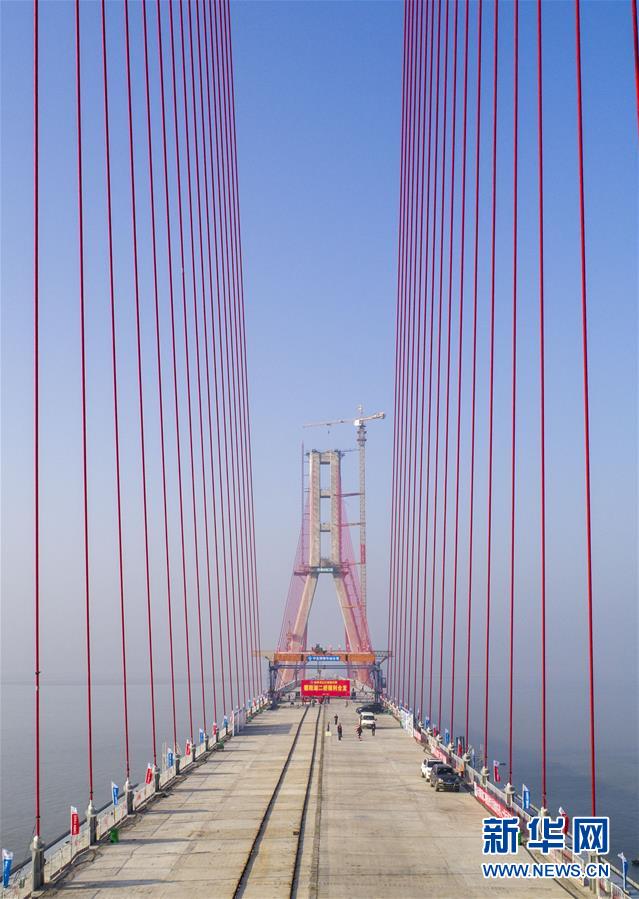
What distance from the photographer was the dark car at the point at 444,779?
100 ft

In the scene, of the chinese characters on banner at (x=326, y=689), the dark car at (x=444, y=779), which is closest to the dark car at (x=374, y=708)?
the chinese characters on banner at (x=326, y=689)

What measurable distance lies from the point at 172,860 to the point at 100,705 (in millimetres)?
137130

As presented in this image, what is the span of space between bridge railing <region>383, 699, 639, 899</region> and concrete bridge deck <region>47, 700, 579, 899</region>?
61 centimetres

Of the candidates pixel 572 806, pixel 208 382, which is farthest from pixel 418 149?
pixel 572 806

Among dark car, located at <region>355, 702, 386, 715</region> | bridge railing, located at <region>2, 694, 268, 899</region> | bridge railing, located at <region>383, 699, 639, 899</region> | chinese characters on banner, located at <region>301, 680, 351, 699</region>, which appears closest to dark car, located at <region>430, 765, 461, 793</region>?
bridge railing, located at <region>383, 699, 639, 899</region>

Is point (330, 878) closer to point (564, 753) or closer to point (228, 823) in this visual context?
point (228, 823)

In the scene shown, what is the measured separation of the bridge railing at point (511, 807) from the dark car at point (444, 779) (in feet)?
2.12

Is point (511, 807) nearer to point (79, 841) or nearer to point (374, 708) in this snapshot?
point (79, 841)

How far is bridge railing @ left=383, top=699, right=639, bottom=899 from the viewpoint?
58.1 feet

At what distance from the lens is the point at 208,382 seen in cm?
5412

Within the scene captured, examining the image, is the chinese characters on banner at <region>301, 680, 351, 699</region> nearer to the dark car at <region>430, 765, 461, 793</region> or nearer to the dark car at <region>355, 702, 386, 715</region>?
the dark car at <region>355, 702, 386, 715</region>

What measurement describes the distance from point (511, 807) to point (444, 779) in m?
5.73

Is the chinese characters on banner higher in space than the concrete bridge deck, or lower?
lower

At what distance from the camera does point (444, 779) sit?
101ft
